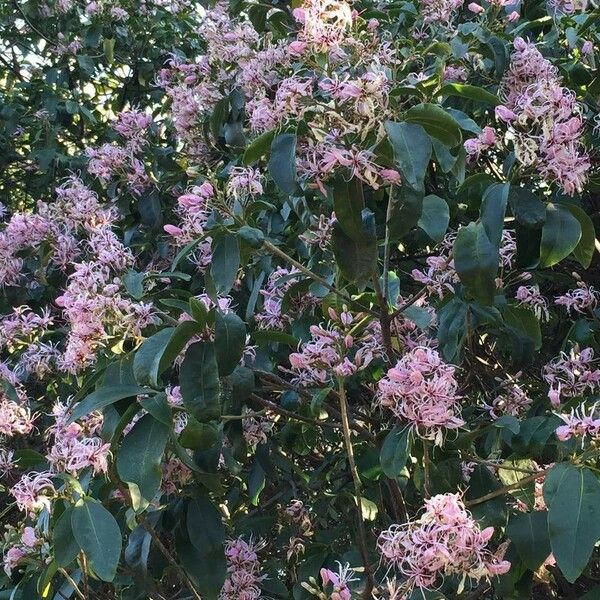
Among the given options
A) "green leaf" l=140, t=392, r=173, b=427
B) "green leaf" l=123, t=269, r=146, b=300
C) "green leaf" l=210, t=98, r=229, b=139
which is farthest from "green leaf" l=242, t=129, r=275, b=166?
"green leaf" l=210, t=98, r=229, b=139

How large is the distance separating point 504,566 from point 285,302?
2.83 ft

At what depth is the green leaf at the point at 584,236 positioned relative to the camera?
1.54m

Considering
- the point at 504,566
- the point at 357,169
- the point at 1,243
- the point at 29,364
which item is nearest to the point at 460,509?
the point at 504,566

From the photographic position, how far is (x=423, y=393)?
140 centimetres

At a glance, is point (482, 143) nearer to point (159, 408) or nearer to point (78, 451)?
point (159, 408)

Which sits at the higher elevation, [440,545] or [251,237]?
[251,237]

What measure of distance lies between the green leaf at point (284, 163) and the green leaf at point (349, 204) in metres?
0.07

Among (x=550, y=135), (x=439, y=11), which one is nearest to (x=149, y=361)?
(x=550, y=135)

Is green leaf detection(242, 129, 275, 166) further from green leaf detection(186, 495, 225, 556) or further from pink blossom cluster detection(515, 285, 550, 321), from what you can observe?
pink blossom cluster detection(515, 285, 550, 321)

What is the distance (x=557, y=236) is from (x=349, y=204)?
342 mm

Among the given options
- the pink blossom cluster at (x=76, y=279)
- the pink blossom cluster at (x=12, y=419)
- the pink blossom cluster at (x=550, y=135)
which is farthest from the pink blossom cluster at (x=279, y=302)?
the pink blossom cluster at (x=12, y=419)

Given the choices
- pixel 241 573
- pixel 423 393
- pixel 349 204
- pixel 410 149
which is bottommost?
pixel 241 573

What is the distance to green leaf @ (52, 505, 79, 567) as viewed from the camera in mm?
1468

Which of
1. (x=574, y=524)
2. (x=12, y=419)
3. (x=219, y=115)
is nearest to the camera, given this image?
(x=574, y=524)
